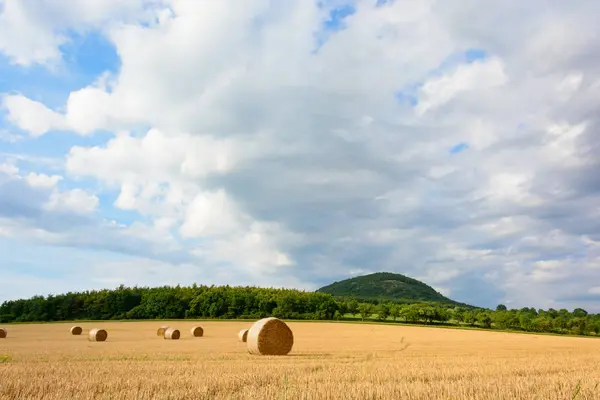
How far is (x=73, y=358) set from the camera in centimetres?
1823

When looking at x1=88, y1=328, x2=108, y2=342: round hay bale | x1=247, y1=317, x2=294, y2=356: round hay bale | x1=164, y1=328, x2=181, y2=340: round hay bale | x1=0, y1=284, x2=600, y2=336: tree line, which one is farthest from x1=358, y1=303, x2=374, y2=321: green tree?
x1=247, y1=317, x2=294, y2=356: round hay bale

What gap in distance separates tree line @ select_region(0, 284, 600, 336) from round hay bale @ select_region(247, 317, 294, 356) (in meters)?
53.2

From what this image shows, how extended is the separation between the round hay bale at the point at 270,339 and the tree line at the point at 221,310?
175 feet

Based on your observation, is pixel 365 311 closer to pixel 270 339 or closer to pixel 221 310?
pixel 221 310

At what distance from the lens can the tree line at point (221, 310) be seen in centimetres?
7725

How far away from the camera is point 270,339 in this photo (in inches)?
901

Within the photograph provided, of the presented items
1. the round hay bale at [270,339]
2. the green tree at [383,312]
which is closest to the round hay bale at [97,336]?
the round hay bale at [270,339]

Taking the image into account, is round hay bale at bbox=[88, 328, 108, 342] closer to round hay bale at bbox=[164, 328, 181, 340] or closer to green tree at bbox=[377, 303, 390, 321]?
round hay bale at bbox=[164, 328, 181, 340]

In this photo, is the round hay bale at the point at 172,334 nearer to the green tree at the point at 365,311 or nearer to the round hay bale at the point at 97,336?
the round hay bale at the point at 97,336

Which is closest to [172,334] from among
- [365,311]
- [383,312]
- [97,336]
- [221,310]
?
[97,336]

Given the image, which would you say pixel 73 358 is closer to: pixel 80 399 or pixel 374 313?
pixel 80 399

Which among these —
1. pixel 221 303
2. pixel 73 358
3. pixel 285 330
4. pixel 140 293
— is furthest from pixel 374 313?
pixel 73 358

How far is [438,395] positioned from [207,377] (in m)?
5.11

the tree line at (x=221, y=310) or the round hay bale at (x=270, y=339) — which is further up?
the tree line at (x=221, y=310)
